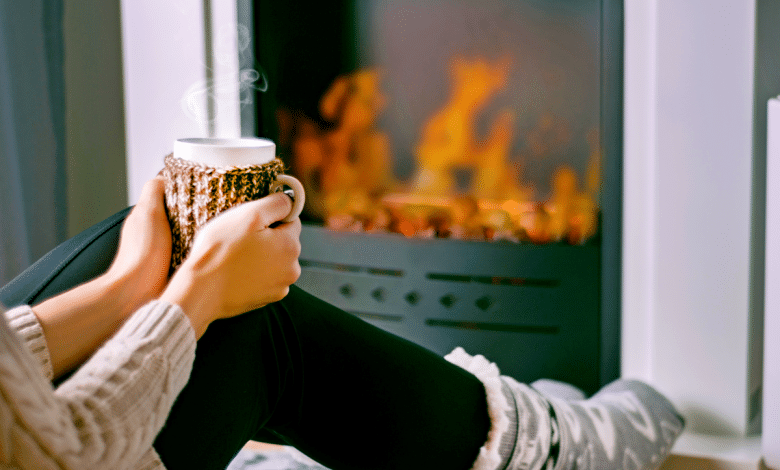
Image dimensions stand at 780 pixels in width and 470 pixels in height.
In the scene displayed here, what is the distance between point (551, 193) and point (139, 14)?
1.02m

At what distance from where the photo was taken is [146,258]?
0.67 m

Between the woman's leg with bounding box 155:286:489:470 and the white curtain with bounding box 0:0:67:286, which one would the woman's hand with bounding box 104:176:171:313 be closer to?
the woman's leg with bounding box 155:286:489:470

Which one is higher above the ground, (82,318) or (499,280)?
(82,318)

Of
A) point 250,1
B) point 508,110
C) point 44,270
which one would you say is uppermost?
point 250,1

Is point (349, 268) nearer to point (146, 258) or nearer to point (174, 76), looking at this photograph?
point (174, 76)

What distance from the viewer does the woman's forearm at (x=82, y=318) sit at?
0.64 meters

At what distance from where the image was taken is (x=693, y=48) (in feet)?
3.64

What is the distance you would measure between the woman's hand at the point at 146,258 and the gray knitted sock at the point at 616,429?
50 cm

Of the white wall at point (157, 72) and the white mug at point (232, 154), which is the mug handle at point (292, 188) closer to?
the white mug at point (232, 154)

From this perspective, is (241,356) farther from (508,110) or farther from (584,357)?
(508,110)

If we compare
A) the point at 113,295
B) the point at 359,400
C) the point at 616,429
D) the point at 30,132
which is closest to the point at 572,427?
the point at 616,429

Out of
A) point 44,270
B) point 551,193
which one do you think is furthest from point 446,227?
point 44,270

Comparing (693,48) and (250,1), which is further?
(250,1)

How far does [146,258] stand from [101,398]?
0.67ft
